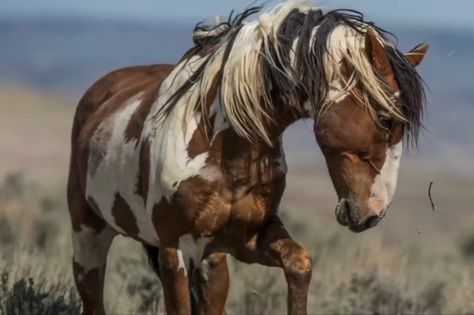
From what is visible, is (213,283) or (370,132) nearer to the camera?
(370,132)

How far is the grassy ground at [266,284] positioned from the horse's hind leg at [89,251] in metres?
0.43

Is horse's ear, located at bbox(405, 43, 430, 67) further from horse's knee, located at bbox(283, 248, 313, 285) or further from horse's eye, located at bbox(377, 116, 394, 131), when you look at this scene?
horse's knee, located at bbox(283, 248, 313, 285)

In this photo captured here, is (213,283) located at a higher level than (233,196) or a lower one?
lower

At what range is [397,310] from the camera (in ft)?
35.3

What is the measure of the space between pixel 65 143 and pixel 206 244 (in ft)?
138

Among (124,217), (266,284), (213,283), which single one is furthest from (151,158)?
(266,284)

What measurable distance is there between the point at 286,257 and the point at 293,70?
797 millimetres

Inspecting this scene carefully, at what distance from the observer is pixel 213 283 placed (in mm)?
7418

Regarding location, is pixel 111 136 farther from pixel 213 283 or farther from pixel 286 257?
pixel 286 257

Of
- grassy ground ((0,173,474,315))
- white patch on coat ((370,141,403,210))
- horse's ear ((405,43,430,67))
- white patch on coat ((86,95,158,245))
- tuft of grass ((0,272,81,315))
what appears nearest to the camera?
white patch on coat ((370,141,403,210))

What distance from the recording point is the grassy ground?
9422 millimetres

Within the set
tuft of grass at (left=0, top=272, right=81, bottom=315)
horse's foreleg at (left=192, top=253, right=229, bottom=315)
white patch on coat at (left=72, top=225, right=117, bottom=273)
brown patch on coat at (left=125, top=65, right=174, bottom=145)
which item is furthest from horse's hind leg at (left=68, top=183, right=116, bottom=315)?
Result: horse's foreleg at (left=192, top=253, right=229, bottom=315)

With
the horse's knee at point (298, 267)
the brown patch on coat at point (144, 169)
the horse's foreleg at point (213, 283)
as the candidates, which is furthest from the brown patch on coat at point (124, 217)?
the horse's knee at point (298, 267)

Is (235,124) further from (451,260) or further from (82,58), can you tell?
(82,58)
